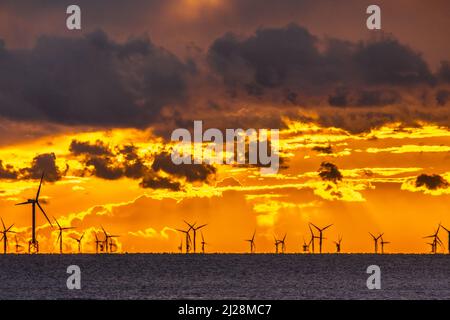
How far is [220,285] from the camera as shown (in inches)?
7603

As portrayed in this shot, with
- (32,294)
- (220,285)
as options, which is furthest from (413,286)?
(32,294)
